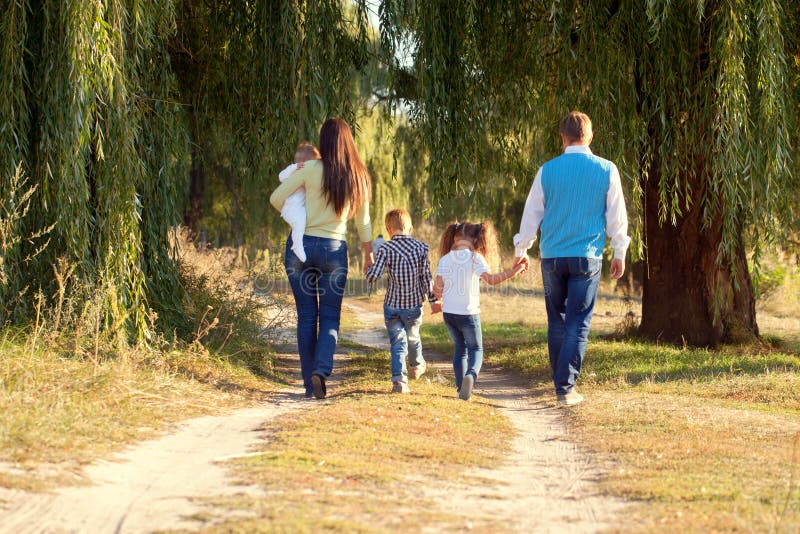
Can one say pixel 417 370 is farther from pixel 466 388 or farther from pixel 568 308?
pixel 568 308

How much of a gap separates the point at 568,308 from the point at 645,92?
3.13 metres

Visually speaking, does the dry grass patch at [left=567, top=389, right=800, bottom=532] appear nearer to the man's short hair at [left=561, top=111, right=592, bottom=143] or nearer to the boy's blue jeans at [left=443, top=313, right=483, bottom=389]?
the boy's blue jeans at [left=443, top=313, right=483, bottom=389]

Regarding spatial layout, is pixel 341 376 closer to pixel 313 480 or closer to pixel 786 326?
pixel 313 480

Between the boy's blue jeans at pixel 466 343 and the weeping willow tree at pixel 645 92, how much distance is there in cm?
180

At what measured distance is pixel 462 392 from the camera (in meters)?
6.87

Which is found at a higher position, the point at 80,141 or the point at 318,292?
the point at 80,141

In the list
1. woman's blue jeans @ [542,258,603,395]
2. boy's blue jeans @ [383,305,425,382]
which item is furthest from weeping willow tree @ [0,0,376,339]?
woman's blue jeans @ [542,258,603,395]

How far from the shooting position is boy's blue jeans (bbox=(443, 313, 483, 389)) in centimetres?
702

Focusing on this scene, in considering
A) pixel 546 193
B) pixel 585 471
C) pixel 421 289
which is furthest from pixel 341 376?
pixel 585 471

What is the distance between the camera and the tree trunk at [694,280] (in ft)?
33.0

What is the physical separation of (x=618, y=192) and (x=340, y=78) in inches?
144

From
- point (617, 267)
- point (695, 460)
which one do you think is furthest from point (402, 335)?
point (695, 460)

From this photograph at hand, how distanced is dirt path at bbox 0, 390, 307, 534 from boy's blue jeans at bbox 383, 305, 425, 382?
181 centimetres

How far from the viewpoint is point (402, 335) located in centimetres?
710
